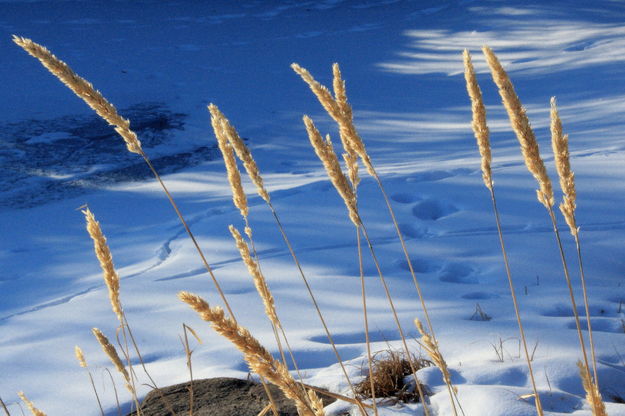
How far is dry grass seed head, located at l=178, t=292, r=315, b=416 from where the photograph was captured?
682 mm

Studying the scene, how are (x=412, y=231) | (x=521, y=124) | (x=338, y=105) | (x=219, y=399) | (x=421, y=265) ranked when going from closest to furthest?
(x=521, y=124)
(x=338, y=105)
(x=219, y=399)
(x=421, y=265)
(x=412, y=231)

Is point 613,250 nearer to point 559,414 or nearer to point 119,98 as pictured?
point 559,414

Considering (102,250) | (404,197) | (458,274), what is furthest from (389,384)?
(404,197)

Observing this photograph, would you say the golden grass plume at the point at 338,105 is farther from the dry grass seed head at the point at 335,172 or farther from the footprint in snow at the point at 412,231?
the footprint in snow at the point at 412,231

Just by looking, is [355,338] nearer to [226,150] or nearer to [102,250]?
[226,150]

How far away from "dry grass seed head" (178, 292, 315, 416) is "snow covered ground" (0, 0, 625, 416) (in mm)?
1182

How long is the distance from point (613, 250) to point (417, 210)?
1560 millimetres

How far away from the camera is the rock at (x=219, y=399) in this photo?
6.74 ft

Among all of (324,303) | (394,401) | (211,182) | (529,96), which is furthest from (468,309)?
(529,96)

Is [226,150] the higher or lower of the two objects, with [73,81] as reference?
lower

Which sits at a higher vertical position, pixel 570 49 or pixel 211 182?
pixel 570 49

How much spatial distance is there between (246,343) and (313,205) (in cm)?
448

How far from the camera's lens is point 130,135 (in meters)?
1.13

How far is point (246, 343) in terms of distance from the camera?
694mm
